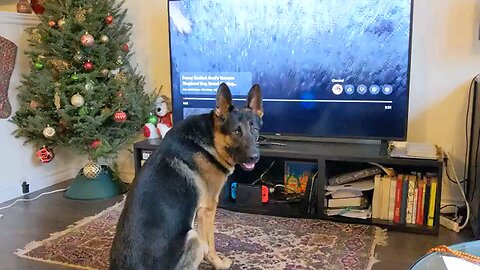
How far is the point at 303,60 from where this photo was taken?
3.00 meters

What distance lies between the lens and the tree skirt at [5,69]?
11.1 ft

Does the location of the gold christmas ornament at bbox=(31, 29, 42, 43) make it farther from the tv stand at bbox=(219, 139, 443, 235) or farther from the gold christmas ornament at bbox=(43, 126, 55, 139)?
the tv stand at bbox=(219, 139, 443, 235)

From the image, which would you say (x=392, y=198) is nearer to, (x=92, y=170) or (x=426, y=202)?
(x=426, y=202)

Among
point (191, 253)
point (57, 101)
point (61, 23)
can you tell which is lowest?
point (191, 253)

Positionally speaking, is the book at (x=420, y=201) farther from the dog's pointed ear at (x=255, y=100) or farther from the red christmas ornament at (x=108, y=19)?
the red christmas ornament at (x=108, y=19)

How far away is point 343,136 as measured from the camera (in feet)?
9.90

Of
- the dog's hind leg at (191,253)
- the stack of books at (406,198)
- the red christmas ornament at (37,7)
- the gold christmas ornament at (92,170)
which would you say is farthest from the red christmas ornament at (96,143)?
the stack of books at (406,198)

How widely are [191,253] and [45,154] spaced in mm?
2143

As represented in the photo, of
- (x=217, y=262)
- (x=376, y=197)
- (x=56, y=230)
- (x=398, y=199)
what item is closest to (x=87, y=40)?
(x=56, y=230)

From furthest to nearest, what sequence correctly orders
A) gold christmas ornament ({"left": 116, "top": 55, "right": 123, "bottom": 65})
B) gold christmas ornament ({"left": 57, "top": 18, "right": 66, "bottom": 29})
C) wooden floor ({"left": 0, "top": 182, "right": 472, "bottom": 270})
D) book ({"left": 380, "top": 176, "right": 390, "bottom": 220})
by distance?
gold christmas ornament ({"left": 116, "top": 55, "right": 123, "bottom": 65})
gold christmas ornament ({"left": 57, "top": 18, "right": 66, "bottom": 29})
book ({"left": 380, "top": 176, "right": 390, "bottom": 220})
wooden floor ({"left": 0, "top": 182, "right": 472, "bottom": 270})

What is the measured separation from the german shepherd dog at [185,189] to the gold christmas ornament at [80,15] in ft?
5.19

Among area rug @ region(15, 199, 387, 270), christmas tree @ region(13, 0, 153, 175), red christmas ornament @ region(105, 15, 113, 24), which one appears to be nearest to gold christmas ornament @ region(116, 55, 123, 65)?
christmas tree @ region(13, 0, 153, 175)

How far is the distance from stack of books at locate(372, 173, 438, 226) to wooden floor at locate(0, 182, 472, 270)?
117mm

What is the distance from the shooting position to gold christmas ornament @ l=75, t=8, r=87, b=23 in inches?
128
